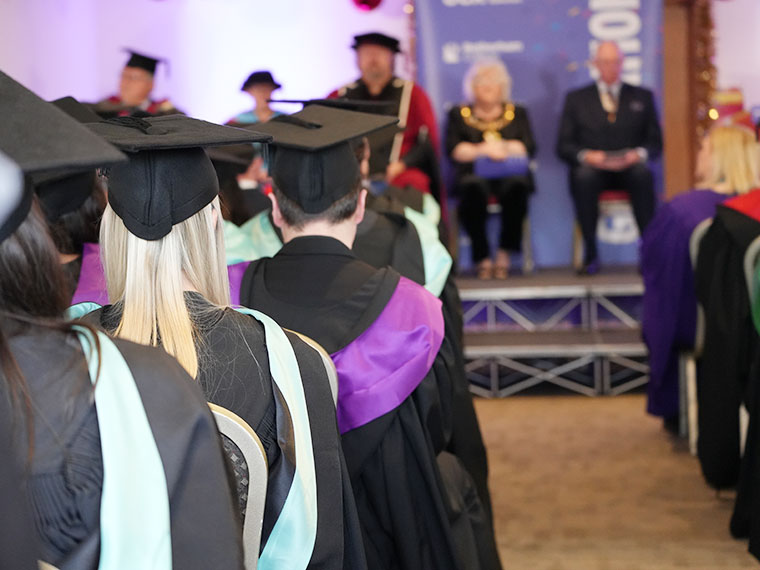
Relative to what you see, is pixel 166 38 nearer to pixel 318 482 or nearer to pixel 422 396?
pixel 422 396

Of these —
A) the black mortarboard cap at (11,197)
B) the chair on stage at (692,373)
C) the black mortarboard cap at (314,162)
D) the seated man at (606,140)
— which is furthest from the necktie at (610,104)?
the black mortarboard cap at (11,197)

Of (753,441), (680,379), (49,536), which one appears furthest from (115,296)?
(680,379)

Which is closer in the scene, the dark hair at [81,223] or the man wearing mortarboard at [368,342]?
the man wearing mortarboard at [368,342]

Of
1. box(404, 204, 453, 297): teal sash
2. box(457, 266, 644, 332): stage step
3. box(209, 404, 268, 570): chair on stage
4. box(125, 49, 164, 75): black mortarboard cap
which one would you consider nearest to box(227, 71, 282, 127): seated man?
box(125, 49, 164, 75): black mortarboard cap

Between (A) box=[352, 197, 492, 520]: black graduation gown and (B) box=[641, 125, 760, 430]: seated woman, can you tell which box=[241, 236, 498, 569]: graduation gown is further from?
(B) box=[641, 125, 760, 430]: seated woman

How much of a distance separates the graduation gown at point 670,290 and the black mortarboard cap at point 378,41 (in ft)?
8.47

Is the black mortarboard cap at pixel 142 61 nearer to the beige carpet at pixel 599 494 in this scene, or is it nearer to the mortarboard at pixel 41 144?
the beige carpet at pixel 599 494

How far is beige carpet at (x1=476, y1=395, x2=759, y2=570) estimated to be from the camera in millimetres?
3576

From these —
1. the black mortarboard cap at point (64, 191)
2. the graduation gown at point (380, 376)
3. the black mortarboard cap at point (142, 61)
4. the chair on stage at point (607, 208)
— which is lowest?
the chair on stage at point (607, 208)

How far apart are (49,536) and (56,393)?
18 cm

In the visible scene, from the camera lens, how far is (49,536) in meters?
1.16

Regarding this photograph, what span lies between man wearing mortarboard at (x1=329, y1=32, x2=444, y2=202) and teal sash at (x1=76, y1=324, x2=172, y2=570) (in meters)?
5.42

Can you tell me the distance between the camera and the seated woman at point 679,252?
14.3 feet

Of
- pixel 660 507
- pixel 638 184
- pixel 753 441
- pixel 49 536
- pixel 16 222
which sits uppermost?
pixel 16 222
